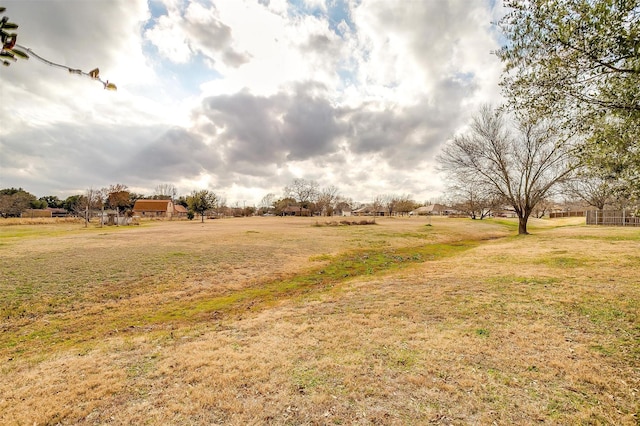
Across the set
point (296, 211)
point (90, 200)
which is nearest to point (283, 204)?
point (296, 211)

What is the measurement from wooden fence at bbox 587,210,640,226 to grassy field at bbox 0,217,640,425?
4215 cm

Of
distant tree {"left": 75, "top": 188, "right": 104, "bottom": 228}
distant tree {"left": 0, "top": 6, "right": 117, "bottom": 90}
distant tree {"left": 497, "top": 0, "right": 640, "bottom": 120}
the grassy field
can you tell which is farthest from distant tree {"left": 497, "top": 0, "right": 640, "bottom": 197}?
distant tree {"left": 75, "top": 188, "right": 104, "bottom": 228}

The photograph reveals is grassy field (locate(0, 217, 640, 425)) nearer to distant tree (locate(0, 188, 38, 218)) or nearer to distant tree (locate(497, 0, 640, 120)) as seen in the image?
distant tree (locate(497, 0, 640, 120))

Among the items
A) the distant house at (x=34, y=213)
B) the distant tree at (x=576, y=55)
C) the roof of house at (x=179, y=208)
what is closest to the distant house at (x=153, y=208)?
the roof of house at (x=179, y=208)

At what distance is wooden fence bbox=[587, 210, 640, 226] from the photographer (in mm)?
42031

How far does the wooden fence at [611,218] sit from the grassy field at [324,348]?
4215cm

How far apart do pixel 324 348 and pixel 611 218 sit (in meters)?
59.9

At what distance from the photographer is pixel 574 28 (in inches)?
257

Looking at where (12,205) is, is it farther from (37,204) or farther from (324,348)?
(324,348)

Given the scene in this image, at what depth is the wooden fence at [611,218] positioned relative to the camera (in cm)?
4203

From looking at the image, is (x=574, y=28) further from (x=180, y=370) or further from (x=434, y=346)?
(x=180, y=370)

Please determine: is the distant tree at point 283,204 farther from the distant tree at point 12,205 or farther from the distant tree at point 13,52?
the distant tree at point 13,52

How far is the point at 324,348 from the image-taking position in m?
6.10

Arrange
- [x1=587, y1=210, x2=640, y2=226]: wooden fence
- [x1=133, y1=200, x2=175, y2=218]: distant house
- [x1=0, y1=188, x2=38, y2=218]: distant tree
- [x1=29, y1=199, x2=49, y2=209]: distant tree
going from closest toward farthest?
[x1=587, y1=210, x2=640, y2=226]: wooden fence < [x1=0, y1=188, x2=38, y2=218]: distant tree < [x1=29, y1=199, x2=49, y2=209]: distant tree < [x1=133, y1=200, x2=175, y2=218]: distant house
